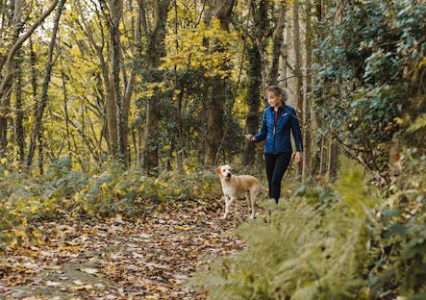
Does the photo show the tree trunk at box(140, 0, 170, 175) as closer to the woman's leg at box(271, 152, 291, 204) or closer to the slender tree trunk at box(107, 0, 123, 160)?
the slender tree trunk at box(107, 0, 123, 160)

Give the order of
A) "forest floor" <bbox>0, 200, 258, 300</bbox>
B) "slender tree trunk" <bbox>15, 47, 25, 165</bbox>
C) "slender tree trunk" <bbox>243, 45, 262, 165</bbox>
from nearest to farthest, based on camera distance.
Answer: "forest floor" <bbox>0, 200, 258, 300</bbox> < "slender tree trunk" <bbox>243, 45, 262, 165</bbox> < "slender tree trunk" <bbox>15, 47, 25, 165</bbox>

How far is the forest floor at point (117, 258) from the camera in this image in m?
6.17

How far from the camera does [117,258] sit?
766cm

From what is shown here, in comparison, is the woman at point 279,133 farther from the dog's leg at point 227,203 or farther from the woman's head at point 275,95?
the dog's leg at point 227,203

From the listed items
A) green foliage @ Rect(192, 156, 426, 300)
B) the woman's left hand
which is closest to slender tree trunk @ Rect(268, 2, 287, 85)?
the woman's left hand

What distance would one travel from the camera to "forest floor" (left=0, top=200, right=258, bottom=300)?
6.17 m

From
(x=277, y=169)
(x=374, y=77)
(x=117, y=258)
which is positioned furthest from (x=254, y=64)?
(x=117, y=258)

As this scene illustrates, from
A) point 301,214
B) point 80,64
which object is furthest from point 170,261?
point 80,64

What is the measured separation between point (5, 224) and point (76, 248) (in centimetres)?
127

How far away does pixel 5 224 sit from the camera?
8.50 metres

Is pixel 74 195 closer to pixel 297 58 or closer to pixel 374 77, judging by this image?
pixel 374 77

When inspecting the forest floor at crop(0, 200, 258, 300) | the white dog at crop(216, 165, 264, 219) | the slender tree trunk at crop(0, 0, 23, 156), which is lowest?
the forest floor at crop(0, 200, 258, 300)

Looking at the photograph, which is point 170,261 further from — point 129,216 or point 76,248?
point 129,216

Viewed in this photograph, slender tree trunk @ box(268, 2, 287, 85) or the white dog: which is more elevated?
slender tree trunk @ box(268, 2, 287, 85)
